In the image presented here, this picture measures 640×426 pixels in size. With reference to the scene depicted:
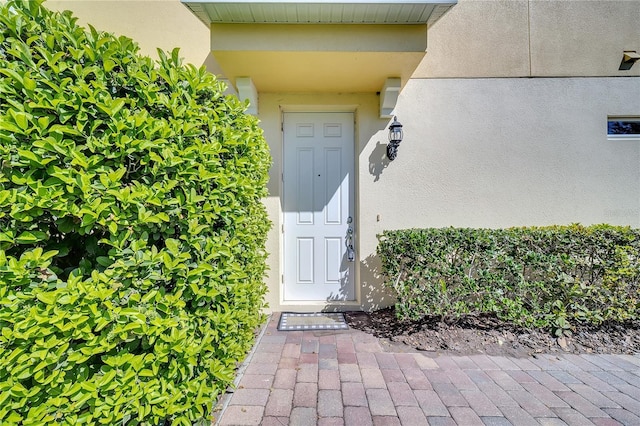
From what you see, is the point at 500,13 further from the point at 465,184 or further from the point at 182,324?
the point at 182,324

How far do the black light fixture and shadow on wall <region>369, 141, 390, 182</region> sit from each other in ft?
0.23

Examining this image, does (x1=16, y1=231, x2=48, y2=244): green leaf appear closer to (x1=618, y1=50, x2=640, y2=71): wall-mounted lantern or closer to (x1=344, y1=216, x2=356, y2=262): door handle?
(x1=344, y1=216, x2=356, y2=262): door handle

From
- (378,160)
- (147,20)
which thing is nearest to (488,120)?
(378,160)

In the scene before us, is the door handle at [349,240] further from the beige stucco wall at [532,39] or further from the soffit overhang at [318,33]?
the beige stucco wall at [532,39]

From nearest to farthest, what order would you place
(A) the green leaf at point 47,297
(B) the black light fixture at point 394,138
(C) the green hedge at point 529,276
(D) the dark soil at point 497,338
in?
(A) the green leaf at point 47,297 → (D) the dark soil at point 497,338 → (C) the green hedge at point 529,276 → (B) the black light fixture at point 394,138

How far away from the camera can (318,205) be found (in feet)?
13.7

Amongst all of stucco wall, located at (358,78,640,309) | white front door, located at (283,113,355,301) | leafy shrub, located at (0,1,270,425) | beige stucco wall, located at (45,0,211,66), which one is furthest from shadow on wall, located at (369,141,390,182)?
beige stucco wall, located at (45,0,211,66)

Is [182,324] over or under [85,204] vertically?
under

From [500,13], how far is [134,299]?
533cm

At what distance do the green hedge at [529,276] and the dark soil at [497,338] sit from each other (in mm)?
131

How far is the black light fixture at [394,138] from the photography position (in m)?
3.88

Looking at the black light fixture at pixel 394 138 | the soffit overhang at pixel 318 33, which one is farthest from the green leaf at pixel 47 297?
the black light fixture at pixel 394 138

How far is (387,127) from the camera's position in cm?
401

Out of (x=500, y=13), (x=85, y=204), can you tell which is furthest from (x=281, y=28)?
(x=500, y=13)
